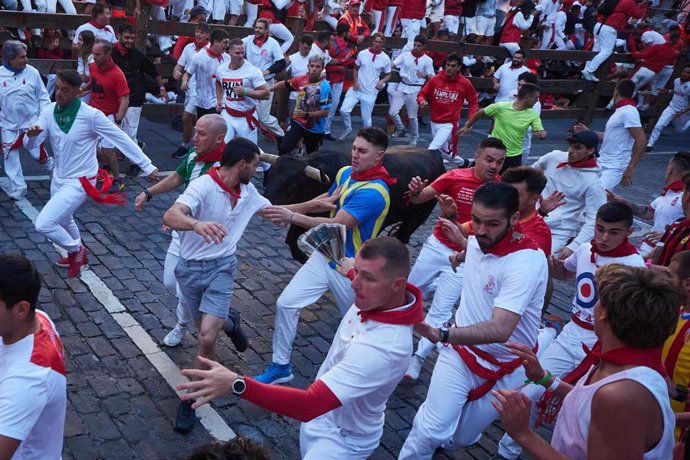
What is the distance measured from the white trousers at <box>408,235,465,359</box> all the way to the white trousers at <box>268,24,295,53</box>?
946 centimetres

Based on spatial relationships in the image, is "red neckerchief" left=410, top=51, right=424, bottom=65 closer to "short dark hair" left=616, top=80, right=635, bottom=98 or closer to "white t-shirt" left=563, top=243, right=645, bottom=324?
"short dark hair" left=616, top=80, right=635, bottom=98

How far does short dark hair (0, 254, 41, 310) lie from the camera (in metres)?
3.31

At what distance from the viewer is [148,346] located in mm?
6676

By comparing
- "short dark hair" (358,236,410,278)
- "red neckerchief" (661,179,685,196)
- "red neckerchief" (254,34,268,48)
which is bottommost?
"red neckerchief" (254,34,268,48)

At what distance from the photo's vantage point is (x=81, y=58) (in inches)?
479

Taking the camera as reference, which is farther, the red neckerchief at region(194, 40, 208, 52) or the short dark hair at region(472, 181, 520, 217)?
the red neckerchief at region(194, 40, 208, 52)

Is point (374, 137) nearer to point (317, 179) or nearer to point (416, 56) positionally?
point (317, 179)

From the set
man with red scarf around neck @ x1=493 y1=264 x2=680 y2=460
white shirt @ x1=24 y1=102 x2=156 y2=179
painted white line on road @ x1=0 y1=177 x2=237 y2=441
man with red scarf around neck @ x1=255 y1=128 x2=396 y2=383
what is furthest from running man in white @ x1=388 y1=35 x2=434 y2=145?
man with red scarf around neck @ x1=493 y1=264 x2=680 y2=460

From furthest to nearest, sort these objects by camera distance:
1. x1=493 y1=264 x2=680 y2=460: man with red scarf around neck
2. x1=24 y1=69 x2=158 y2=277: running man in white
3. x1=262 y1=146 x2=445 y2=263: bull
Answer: x1=262 y1=146 x2=445 y2=263: bull
x1=24 y1=69 x2=158 y2=277: running man in white
x1=493 y1=264 x2=680 y2=460: man with red scarf around neck

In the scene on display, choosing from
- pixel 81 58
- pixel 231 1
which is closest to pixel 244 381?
pixel 81 58

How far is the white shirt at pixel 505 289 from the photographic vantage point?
15.4 ft

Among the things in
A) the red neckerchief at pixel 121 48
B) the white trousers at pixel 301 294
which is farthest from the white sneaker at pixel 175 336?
the red neckerchief at pixel 121 48

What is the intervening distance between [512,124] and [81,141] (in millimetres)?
5968

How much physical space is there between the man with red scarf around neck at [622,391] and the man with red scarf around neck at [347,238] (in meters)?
2.98
